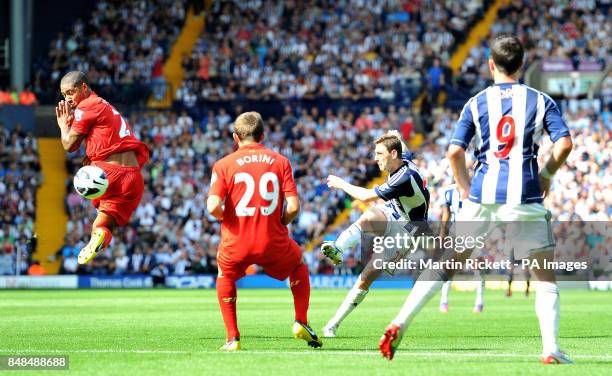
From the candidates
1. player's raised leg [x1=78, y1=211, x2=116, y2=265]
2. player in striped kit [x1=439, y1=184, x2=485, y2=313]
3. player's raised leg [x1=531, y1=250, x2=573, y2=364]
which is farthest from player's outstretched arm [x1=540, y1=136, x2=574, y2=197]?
player in striped kit [x1=439, y1=184, x2=485, y2=313]

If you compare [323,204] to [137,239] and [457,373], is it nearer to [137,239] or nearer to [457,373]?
[137,239]

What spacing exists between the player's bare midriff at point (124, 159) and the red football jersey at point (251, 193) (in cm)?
366

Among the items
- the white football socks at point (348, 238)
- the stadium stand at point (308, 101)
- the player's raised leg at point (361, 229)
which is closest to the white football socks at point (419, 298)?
the player's raised leg at point (361, 229)

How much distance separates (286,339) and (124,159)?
121 inches

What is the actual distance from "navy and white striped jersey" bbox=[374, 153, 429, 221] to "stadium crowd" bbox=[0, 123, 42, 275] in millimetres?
23155

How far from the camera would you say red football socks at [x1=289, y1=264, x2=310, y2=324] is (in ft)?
37.4

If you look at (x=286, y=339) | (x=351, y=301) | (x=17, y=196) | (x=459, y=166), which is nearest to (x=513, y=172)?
(x=459, y=166)

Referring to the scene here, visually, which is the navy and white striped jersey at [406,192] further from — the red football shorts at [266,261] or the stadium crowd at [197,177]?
the stadium crowd at [197,177]

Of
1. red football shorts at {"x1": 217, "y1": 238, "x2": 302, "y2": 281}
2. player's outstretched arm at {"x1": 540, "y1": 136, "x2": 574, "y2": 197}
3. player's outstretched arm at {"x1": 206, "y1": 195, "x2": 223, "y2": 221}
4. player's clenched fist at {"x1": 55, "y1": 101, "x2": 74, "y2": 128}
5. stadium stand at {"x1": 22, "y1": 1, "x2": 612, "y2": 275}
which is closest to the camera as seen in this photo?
player's outstretched arm at {"x1": 540, "y1": 136, "x2": 574, "y2": 197}

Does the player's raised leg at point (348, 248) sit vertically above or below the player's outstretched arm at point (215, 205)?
below

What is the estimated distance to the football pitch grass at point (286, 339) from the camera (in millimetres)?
9438

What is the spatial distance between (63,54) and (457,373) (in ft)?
116

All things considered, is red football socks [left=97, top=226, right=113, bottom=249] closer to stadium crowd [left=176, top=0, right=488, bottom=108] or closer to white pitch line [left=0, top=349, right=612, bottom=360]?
white pitch line [left=0, top=349, right=612, bottom=360]

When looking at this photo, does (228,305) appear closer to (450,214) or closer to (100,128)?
(100,128)
